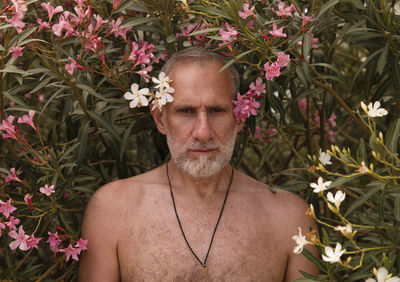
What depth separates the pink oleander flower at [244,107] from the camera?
9.62ft

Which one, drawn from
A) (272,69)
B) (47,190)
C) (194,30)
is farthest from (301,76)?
(47,190)

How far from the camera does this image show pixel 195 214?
305cm

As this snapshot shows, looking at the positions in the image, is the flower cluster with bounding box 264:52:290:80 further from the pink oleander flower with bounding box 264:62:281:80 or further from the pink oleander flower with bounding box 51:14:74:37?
the pink oleander flower with bounding box 51:14:74:37

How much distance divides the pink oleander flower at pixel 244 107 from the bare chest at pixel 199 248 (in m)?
0.50

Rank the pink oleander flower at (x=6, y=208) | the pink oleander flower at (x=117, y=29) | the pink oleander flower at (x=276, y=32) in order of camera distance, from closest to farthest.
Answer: the pink oleander flower at (x=276, y=32)
the pink oleander flower at (x=6, y=208)
the pink oleander flower at (x=117, y=29)

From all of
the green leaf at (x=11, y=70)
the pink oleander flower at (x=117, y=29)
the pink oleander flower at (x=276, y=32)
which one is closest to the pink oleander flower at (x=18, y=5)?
the green leaf at (x=11, y=70)

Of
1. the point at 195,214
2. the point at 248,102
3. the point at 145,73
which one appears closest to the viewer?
the point at 145,73

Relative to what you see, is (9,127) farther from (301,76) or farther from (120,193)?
(301,76)

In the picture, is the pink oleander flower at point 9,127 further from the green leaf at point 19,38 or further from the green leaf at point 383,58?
the green leaf at point 383,58

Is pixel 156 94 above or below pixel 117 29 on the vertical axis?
below

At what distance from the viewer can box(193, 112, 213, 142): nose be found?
2.83 m

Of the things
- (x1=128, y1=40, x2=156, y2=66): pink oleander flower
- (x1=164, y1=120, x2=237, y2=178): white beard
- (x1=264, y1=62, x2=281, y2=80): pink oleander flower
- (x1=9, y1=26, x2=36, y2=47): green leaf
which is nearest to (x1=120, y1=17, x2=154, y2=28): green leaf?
(x1=128, y1=40, x2=156, y2=66): pink oleander flower

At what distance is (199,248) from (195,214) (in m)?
0.19

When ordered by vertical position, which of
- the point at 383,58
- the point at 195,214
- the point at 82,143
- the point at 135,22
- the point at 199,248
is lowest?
the point at 199,248
